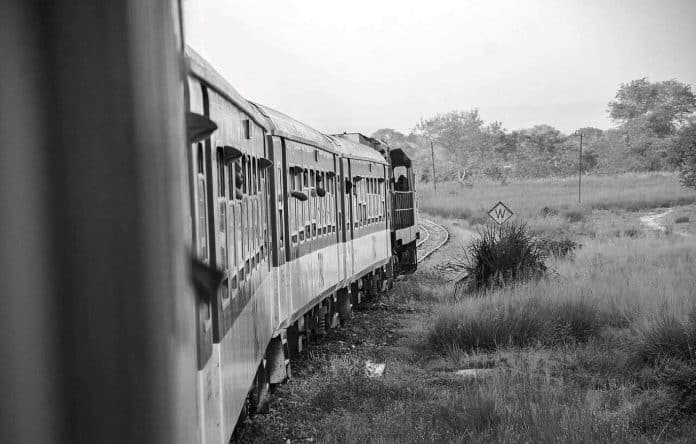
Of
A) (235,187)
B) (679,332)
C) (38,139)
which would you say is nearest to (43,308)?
(38,139)

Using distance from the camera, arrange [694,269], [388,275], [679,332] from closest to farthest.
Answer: [679,332]
[694,269]
[388,275]

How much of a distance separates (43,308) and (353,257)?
44.3 feet

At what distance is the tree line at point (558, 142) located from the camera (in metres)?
84.9

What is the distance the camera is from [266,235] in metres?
7.96

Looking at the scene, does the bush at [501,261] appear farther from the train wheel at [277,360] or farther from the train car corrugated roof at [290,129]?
the train wheel at [277,360]

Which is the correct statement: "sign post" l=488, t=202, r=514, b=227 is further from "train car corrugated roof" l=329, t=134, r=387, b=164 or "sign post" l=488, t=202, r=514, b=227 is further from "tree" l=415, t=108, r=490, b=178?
"tree" l=415, t=108, r=490, b=178

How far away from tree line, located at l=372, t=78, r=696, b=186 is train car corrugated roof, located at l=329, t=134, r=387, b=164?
43036mm

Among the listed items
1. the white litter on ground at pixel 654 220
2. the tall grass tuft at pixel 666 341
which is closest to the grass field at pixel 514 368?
the tall grass tuft at pixel 666 341

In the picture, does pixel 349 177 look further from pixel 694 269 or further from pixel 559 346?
pixel 694 269

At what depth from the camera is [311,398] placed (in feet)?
28.6

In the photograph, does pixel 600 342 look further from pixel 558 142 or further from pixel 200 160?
pixel 558 142

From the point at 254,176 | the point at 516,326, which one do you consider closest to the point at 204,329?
the point at 254,176

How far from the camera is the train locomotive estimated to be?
12.5 ft

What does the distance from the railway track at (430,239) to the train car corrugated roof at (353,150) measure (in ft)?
34.0
